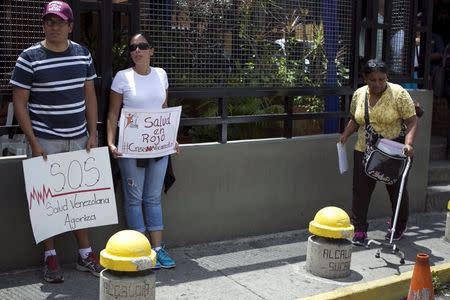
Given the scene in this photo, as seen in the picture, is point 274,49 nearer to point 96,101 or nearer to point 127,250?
point 96,101

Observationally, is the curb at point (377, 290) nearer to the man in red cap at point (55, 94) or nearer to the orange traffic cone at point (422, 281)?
the orange traffic cone at point (422, 281)

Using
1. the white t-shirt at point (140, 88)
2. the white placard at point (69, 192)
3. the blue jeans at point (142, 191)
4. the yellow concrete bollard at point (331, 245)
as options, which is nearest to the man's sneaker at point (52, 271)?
the white placard at point (69, 192)

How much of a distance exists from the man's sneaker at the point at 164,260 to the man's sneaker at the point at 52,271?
846mm

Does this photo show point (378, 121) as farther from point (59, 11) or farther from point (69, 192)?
point (59, 11)

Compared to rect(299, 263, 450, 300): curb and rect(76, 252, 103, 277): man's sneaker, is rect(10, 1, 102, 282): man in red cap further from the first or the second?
rect(299, 263, 450, 300): curb

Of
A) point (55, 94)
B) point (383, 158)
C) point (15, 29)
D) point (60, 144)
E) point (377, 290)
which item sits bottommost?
point (377, 290)

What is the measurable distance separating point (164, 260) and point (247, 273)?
0.73 m

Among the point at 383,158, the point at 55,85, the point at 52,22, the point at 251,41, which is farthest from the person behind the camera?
the point at 251,41

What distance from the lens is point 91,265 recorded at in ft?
16.6

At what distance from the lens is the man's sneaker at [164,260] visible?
209 inches

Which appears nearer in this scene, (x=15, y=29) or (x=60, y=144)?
(x=60, y=144)

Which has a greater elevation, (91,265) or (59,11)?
(59,11)

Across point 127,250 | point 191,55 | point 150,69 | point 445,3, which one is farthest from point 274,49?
point 445,3

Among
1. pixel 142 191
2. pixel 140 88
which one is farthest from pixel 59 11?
pixel 142 191
